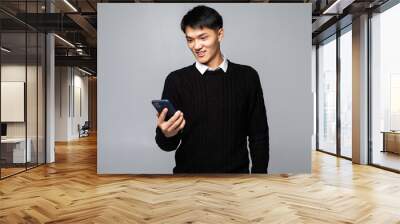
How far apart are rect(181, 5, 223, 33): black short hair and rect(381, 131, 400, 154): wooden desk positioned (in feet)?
13.1

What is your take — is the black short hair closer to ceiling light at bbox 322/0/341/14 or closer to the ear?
the ear

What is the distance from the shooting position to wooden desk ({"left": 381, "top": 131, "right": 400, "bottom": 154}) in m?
7.89

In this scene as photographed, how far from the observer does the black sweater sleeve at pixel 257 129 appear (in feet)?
21.3

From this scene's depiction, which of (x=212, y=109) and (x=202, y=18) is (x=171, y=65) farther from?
(x=212, y=109)

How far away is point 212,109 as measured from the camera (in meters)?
6.33

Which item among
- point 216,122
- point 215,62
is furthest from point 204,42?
point 216,122

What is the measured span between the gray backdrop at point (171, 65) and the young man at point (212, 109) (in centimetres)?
27

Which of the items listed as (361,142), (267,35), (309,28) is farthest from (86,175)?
(361,142)

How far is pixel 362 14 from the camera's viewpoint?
8.70 metres

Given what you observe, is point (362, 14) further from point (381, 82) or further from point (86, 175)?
point (86, 175)

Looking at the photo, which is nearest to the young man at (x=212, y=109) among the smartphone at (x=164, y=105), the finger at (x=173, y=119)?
the finger at (x=173, y=119)

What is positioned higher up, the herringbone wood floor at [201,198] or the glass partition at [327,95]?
the glass partition at [327,95]

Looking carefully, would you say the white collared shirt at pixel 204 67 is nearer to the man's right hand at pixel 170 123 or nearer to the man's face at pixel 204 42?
the man's face at pixel 204 42

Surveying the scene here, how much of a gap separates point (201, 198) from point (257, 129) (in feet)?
5.65
